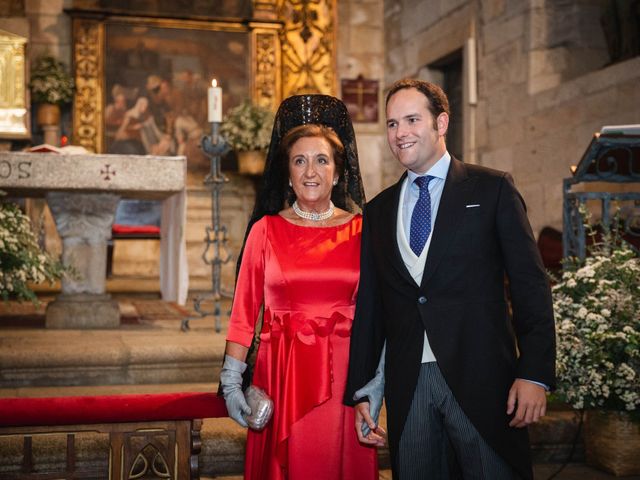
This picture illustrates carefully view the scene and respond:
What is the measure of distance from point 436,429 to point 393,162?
814cm

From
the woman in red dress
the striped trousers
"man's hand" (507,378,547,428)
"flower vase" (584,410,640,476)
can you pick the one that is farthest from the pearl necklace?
"flower vase" (584,410,640,476)

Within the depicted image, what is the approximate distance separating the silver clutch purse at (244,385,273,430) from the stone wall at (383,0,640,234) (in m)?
4.16

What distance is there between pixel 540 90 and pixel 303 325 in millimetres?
5010

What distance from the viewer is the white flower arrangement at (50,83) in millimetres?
8969

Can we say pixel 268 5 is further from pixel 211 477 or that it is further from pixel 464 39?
pixel 211 477

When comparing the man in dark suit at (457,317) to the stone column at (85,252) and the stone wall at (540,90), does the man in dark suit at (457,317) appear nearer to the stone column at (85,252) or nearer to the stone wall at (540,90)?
the stone column at (85,252)

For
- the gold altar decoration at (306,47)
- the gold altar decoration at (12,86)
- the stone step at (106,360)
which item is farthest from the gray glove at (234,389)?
the gold altar decoration at (306,47)

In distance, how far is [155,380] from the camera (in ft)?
14.0

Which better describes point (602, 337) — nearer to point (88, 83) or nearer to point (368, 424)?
Result: point (368, 424)

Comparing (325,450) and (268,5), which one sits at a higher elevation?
(268,5)

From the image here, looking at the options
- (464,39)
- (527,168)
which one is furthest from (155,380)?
(464,39)

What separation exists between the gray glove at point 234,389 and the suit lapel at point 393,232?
24.3 inches

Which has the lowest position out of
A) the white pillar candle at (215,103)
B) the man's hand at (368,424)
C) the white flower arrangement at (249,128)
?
the man's hand at (368,424)

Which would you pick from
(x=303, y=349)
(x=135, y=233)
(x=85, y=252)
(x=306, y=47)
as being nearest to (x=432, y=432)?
(x=303, y=349)
